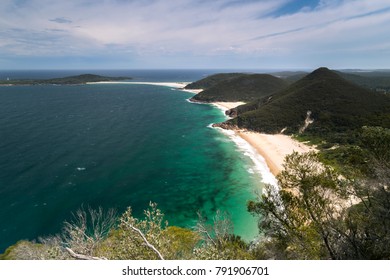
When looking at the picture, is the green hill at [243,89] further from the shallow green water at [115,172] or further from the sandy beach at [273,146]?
the sandy beach at [273,146]

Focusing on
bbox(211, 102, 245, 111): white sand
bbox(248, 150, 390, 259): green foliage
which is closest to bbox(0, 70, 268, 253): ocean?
bbox(248, 150, 390, 259): green foliage

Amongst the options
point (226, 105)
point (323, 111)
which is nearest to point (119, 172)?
point (323, 111)

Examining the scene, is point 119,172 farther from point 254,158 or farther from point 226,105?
point 226,105

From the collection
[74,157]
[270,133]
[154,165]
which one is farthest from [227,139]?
[74,157]
